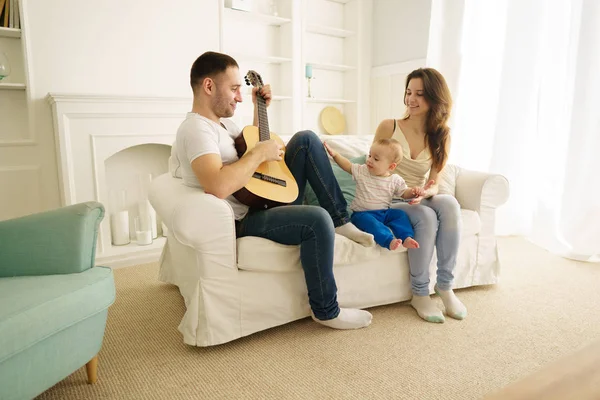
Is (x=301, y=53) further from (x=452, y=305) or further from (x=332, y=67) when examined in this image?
(x=452, y=305)

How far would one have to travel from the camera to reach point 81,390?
4.71 ft

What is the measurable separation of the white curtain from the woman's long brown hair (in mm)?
1205

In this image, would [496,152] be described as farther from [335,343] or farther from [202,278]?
[202,278]

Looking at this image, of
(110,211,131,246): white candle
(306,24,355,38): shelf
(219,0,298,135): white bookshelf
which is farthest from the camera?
(306,24,355,38): shelf

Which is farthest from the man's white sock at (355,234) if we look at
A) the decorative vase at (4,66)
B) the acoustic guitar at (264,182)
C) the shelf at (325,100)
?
the shelf at (325,100)

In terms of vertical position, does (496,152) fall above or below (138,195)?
above

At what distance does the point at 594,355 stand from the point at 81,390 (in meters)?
1.43

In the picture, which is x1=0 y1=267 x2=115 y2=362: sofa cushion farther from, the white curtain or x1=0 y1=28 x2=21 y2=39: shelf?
the white curtain

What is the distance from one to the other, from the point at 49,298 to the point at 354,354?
1026 mm

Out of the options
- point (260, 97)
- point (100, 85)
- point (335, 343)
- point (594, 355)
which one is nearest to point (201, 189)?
point (260, 97)

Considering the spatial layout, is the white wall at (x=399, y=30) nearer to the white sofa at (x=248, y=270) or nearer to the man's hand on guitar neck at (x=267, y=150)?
the white sofa at (x=248, y=270)

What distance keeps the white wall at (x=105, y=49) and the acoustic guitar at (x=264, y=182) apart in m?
1.50

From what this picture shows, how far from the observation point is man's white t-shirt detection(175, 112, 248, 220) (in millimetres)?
1617

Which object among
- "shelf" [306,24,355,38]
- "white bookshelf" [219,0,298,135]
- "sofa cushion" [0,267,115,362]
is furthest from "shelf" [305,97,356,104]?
"sofa cushion" [0,267,115,362]
